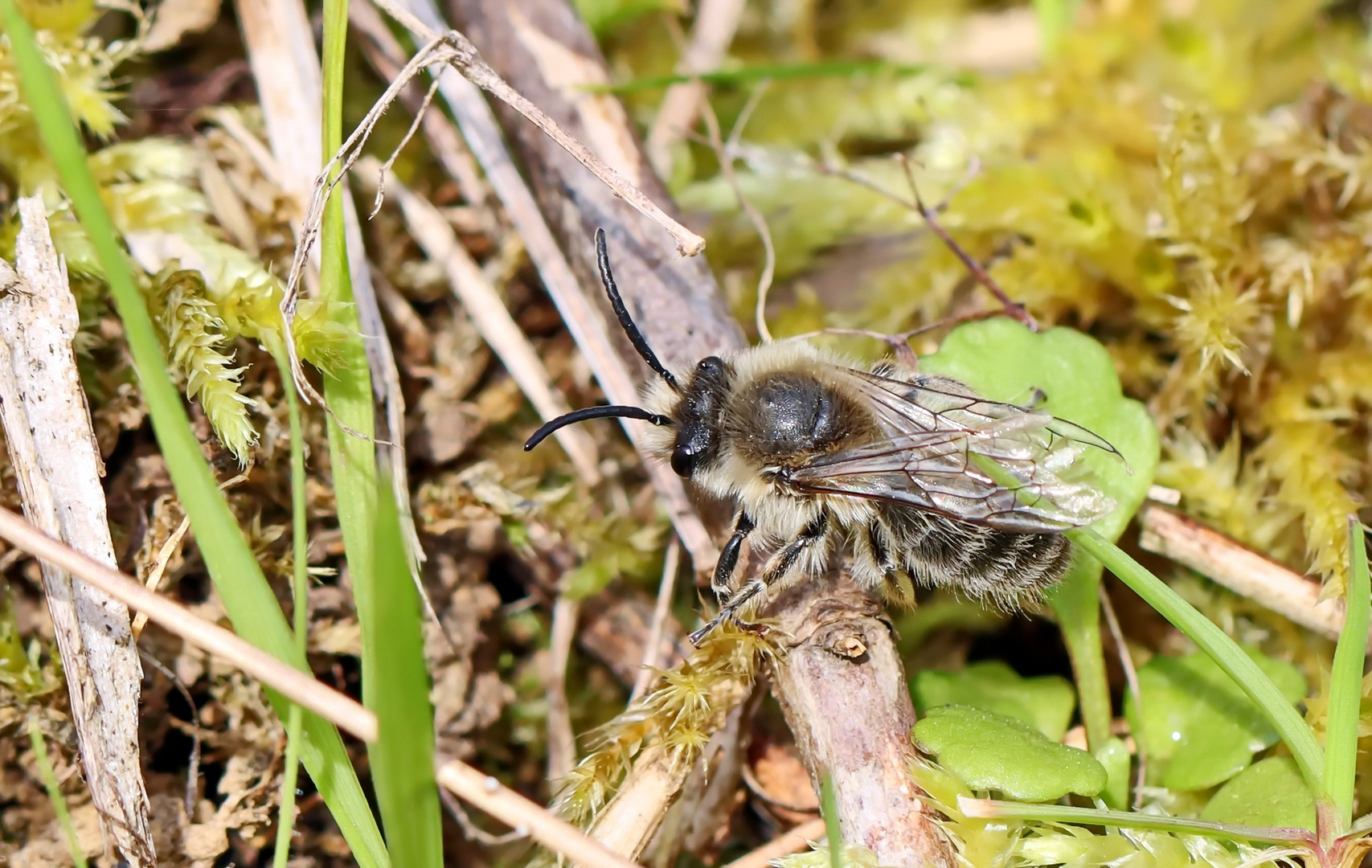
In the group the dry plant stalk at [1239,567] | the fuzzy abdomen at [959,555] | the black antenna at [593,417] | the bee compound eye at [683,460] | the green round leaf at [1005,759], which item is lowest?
the dry plant stalk at [1239,567]

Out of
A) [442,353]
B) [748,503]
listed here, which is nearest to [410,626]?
[748,503]

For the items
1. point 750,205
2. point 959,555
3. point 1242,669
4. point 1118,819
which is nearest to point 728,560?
point 959,555

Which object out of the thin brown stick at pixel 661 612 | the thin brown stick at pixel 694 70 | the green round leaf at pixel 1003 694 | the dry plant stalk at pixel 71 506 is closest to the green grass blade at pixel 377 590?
the dry plant stalk at pixel 71 506

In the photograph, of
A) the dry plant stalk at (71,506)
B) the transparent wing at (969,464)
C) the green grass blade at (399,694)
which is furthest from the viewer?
the transparent wing at (969,464)

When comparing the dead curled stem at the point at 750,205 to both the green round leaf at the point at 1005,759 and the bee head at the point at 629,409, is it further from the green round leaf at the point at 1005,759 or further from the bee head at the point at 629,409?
the green round leaf at the point at 1005,759

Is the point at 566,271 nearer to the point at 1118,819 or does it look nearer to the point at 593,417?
the point at 593,417

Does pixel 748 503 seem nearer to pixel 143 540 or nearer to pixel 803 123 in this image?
pixel 143 540
